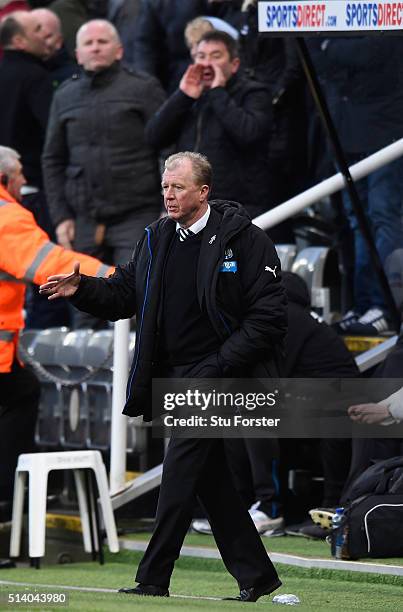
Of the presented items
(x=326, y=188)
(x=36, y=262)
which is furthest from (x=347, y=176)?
(x=36, y=262)

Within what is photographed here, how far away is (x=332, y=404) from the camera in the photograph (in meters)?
9.27

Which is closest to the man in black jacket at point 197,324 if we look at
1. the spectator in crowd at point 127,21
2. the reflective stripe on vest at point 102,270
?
the reflective stripe on vest at point 102,270

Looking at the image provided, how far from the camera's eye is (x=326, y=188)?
9.60 meters

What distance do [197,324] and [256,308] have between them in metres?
0.29

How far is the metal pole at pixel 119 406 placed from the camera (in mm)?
9727

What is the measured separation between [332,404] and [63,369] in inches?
101

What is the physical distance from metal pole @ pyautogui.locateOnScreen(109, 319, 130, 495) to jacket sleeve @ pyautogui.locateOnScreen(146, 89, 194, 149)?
1507 millimetres

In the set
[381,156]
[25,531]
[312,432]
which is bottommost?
[25,531]

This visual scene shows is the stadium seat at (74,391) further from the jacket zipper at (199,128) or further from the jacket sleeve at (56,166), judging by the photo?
the jacket zipper at (199,128)

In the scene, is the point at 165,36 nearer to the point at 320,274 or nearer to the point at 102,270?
the point at 320,274

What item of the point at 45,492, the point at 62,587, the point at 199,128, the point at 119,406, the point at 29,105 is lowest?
the point at 62,587

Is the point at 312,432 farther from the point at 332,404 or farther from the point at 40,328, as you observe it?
the point at 40,328

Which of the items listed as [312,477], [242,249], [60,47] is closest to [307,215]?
[312,477]

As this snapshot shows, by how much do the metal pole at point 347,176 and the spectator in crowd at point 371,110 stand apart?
0.04 m
